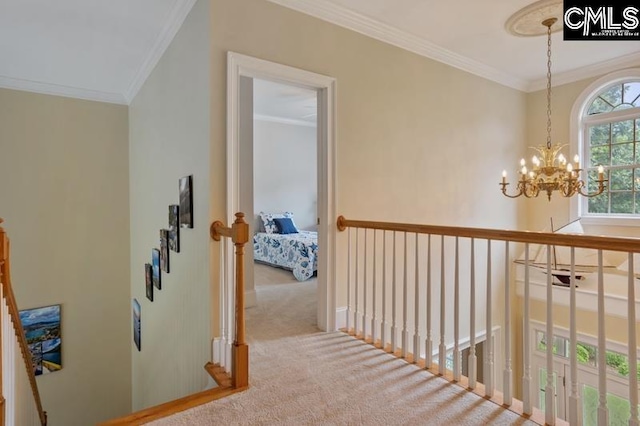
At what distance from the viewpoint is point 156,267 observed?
368cm

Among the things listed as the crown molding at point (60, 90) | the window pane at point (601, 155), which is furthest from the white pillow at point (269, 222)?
the window pane at point (601, 155)

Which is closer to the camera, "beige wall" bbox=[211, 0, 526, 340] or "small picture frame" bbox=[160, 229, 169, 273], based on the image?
"beige wall" bbox=[211, 0, 526, 340]

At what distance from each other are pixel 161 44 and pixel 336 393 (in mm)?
3290

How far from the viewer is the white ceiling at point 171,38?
9.05 feet

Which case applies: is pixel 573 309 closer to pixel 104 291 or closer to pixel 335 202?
pixel 335 202

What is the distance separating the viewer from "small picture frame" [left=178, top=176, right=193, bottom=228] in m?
2.65

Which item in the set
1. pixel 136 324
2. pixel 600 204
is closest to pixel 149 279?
pixel 136 324

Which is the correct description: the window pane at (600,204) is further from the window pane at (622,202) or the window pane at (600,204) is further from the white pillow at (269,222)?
the white pillow at (269,222)

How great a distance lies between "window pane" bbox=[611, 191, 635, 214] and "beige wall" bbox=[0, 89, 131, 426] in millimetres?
6275

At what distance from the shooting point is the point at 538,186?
2.95 meters

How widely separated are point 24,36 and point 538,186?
187 inches

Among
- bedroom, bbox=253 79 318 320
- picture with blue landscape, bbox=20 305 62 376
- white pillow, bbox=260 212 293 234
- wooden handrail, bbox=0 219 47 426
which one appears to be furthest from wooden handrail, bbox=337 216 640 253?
picture with blue landscape, bbox=20 305 62 376

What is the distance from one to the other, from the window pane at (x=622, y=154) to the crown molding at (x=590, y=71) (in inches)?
34.5

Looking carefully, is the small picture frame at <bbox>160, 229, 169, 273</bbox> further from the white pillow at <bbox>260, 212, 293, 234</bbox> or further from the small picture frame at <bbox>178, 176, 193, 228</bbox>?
the white pillow at <bbox>260, 212, 293, 234</bbox>
